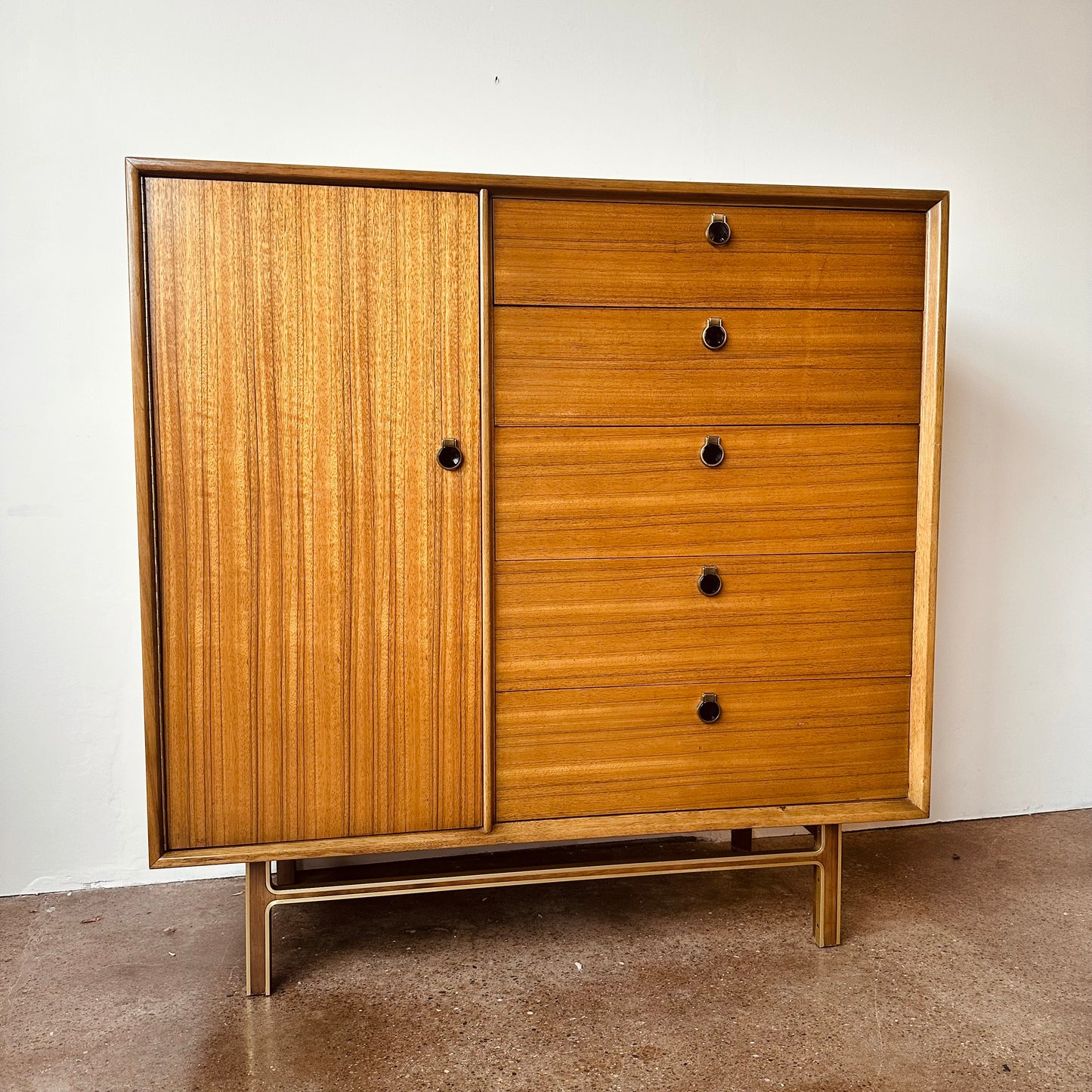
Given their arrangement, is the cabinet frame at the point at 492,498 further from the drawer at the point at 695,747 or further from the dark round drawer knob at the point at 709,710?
the dark round drawer knob at the point at 709,710

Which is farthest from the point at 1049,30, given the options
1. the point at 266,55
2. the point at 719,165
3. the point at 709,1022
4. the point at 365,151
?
the point at 709,1022

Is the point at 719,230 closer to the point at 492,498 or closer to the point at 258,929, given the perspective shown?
the point at 492,498

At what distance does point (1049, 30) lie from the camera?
2.23 m

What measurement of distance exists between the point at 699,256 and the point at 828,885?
1.17 meters

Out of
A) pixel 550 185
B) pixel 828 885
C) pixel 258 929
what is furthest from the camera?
pixel 828 885

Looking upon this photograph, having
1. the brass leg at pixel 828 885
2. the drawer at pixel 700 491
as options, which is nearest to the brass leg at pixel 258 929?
the drawer at pixel 700 491

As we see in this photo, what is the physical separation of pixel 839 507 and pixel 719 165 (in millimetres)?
973

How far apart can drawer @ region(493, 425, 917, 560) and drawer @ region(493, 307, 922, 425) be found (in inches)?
1.1

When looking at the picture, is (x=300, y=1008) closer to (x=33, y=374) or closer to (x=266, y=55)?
(x=33, y=374)

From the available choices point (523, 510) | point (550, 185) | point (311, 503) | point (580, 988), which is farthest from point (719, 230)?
point (580, 988)

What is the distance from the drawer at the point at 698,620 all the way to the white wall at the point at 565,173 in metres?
0.76

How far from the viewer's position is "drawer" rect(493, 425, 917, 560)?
1.51 meters

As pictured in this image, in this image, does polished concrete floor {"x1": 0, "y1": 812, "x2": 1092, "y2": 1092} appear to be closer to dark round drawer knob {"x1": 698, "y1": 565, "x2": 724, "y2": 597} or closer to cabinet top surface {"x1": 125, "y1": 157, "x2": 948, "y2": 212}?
dark round drawer knob {"x1": 698, "y1": 565, "x2": 724, "y2": 597}

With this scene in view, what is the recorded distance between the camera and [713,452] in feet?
5.06
